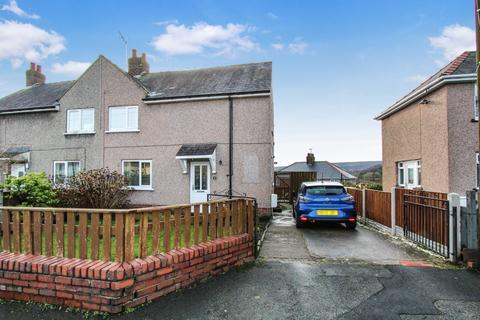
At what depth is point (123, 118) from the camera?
14266mm

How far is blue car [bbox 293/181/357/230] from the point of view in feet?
29.8

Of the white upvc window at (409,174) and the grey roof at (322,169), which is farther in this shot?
the grey roof at (322,169)

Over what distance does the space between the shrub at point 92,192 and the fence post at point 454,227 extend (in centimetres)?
1062

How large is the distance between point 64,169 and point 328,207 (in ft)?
42.4

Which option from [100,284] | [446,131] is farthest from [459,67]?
[100,284]

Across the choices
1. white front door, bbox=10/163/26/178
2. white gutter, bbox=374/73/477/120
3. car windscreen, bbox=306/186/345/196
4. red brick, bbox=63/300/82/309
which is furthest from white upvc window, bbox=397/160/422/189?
white front door, bbox=10/163/26/178

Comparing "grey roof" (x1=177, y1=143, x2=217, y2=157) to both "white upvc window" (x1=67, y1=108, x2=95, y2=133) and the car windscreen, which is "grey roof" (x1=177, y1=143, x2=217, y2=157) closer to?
the car windscreen

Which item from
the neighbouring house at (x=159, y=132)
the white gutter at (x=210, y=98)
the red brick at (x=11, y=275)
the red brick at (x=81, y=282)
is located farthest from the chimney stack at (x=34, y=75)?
the red brick at (x=81, y=282)

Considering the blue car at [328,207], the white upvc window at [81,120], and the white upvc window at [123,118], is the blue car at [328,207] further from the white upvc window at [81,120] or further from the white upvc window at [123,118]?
the white upvc window at [81,120]

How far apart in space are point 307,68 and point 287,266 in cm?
1253

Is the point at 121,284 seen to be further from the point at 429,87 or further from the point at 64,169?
the point at 64,169

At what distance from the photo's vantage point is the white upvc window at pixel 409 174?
1326 cm

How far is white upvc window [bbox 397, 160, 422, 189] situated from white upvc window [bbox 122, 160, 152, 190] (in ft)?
39.6

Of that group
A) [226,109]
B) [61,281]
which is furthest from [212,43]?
[61,281]
